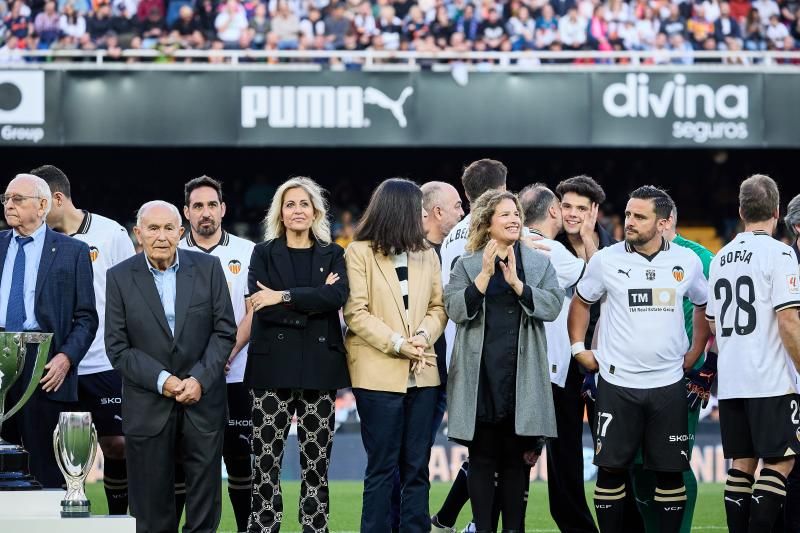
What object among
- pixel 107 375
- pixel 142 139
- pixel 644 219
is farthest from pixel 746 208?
pixel 142 139

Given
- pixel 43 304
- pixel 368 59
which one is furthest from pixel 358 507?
pixel 368 59

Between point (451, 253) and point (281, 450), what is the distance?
5.52 ft

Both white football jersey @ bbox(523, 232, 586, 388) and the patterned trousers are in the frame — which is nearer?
the patterned trousers

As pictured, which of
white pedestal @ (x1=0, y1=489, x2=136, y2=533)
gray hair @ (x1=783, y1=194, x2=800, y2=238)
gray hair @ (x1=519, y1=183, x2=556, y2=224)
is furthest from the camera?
gray hair @ (x1=519, y1=183, x2=556, y2=224)

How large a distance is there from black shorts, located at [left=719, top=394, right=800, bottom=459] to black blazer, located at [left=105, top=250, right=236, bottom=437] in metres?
2.75

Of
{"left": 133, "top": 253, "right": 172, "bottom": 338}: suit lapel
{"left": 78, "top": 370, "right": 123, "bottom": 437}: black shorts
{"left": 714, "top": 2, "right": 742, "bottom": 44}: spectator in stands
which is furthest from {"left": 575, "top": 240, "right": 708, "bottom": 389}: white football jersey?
{"left": 714, "top": 2, "right": 742, "bottom": 44}: spectator in stands

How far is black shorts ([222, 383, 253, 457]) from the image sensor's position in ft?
25.1

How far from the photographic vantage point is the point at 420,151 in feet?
65.1

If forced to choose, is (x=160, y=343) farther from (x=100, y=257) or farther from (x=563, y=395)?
(x=563, y=395)

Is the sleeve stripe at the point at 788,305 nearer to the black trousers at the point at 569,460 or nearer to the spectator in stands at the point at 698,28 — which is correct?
the black trousers at the point at 569,460

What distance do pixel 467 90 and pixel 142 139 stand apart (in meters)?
4.48

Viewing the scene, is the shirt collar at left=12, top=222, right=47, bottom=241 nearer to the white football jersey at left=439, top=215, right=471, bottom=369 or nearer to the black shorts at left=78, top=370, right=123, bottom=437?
the black shorts at left=78, top=370, right=123, bottom=437

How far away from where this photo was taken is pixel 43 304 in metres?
7.11

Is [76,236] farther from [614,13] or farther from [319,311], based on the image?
[614,13]
